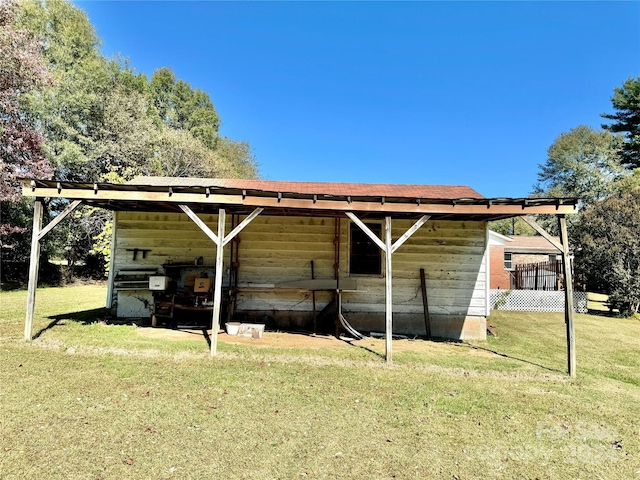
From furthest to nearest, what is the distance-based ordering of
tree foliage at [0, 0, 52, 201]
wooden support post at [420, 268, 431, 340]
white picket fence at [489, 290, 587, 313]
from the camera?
white picket fence at [489, 290, 587, 313] → tree foliage at [0, 0, 52, 201] → wooden support post at [420, 268, 431, 340]

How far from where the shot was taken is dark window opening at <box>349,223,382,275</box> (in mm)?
8375

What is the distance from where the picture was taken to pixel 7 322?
7.41 m

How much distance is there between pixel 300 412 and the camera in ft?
12.3

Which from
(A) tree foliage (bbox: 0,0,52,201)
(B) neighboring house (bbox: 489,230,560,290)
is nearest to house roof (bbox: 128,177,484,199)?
(B) neighboring house (bbox: 489,230,560,290)

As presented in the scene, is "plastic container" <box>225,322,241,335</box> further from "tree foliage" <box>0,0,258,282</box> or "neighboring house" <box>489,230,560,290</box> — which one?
"tree foliage" <box>0,0,258,282</box>

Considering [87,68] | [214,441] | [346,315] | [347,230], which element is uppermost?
[87,68]

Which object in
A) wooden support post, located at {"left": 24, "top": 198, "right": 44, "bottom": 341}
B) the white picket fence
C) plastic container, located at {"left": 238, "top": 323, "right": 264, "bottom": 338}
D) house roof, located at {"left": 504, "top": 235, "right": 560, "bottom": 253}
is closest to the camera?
wooden support post, located at {"left": 24, "top": 198, "right": 44, "bottom": 341}

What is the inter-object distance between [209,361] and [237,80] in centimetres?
2775

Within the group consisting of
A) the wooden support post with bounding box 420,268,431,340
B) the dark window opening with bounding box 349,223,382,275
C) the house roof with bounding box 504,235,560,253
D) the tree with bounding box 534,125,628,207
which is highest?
the tree with bounding box 534,125,628,207

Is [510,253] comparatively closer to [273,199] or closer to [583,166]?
[583,166]

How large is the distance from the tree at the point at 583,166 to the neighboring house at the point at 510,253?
8905 mm

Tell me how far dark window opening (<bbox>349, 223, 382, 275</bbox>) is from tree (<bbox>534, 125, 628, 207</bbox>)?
1062 inches

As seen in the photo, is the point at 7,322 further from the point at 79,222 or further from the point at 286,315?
the point at 79,222

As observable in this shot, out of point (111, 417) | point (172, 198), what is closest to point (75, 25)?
point (172, 198)
